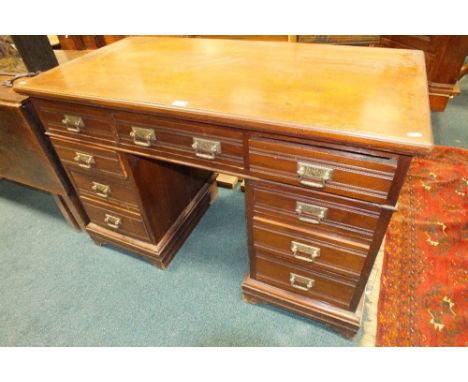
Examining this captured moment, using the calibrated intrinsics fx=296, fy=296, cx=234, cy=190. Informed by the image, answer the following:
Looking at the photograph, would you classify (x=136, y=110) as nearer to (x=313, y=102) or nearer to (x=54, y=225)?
(x=313, y=102)

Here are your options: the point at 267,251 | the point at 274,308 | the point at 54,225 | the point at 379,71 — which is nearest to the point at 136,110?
the point at 267,251

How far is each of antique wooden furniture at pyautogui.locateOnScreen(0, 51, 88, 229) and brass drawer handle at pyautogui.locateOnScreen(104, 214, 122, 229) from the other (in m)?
0.28

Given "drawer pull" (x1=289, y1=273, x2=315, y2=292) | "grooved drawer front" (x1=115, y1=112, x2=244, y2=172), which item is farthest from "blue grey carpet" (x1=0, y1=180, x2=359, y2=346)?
"grooved drawer front" (x1=115, y1=112, x2=244, y2=172)

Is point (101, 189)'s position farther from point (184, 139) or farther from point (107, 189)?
point (184, 139)

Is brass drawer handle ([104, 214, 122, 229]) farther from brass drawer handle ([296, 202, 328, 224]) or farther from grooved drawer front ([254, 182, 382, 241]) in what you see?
brass drawer handle ([296, 202, 328, 224])

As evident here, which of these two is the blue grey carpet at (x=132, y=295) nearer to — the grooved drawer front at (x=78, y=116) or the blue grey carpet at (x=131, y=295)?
the blue grey carpet at (x=131, y=295)

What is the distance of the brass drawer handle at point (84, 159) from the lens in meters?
1.25

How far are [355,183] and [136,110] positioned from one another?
0.70 metres

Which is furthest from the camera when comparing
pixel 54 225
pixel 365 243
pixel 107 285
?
pixel 54 225

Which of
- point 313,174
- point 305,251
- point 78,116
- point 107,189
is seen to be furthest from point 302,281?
point 78,116

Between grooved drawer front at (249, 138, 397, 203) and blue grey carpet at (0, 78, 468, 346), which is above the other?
grooved drawer front at (249, 138, 397, 203)

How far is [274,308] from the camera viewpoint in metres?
1.36

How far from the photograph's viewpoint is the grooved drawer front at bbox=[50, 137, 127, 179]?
1.20 m

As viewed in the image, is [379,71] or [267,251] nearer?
[379,71]
